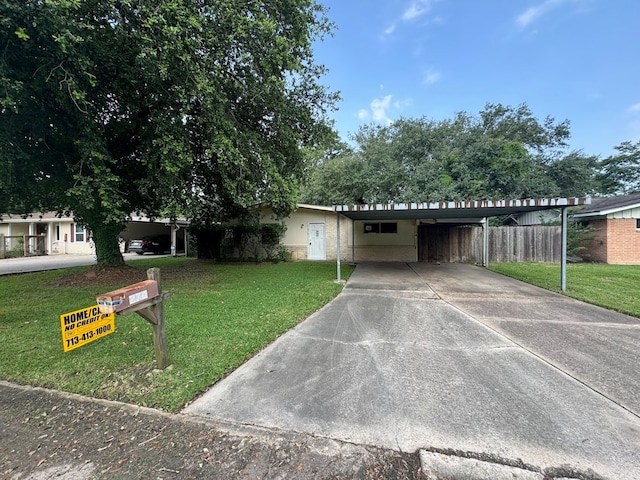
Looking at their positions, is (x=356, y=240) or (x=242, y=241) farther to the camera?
(x=242, y=241)

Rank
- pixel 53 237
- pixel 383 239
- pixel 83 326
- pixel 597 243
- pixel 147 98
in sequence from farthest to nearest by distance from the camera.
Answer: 1. pixel 53 237
2. pixel 383 239
3. pixel 597 243
4. pixel 147 98
5. pixel 83 326

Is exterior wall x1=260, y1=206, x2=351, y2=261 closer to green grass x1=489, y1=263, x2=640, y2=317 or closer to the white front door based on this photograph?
the white front door

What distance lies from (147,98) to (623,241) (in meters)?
18.6

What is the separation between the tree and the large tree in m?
28.2

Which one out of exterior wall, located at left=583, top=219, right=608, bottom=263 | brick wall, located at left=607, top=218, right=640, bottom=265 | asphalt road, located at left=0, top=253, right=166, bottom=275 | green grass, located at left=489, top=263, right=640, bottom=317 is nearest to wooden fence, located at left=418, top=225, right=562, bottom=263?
exterior wall, located at left=583, top=219, right=608, bottom=263

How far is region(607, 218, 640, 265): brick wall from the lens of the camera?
1258cm

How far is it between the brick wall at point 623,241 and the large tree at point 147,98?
45.1ft

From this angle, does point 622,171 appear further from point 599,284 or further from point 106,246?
point 106,246

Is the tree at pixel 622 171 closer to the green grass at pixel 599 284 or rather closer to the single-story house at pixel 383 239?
the single-story house at pixel 383 239

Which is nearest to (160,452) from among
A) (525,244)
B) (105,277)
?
(105,277)

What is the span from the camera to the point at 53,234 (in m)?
20.5

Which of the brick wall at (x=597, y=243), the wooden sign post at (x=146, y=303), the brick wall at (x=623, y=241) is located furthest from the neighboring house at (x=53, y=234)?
the brick wall at (x=623, y=241)

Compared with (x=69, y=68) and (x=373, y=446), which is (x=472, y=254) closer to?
(x=373, y=446)

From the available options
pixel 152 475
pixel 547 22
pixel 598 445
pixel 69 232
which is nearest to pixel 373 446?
pixel 152 475
